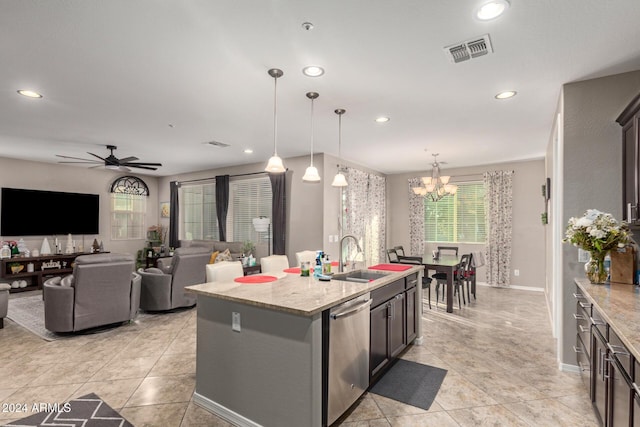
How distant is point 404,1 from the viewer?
6.30 ft

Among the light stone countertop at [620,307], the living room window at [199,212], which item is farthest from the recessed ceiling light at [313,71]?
the living room window at [199,212]

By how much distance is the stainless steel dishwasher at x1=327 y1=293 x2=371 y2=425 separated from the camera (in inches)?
86.1

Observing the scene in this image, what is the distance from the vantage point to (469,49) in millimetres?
2455

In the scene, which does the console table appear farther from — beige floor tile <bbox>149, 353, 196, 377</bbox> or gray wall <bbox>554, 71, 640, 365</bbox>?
gray wall <bbox>554, 71, 640, 365</bbox>

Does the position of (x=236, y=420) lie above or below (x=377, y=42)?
below

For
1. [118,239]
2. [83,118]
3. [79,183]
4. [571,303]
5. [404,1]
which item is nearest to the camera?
[404,1]

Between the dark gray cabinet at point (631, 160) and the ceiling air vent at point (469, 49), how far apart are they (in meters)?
1.15

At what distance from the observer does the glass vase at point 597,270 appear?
262cm

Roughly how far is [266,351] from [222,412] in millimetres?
704

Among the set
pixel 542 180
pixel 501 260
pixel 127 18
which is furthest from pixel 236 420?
pixel 542 180

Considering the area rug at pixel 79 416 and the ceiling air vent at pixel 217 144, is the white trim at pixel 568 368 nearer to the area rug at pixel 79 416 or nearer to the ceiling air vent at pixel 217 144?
the area rug at pixel 79 416

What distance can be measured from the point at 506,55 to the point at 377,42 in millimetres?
1054

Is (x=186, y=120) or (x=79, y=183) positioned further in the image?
(x=79, y=183)

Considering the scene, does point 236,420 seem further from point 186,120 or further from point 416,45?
point 186,120
